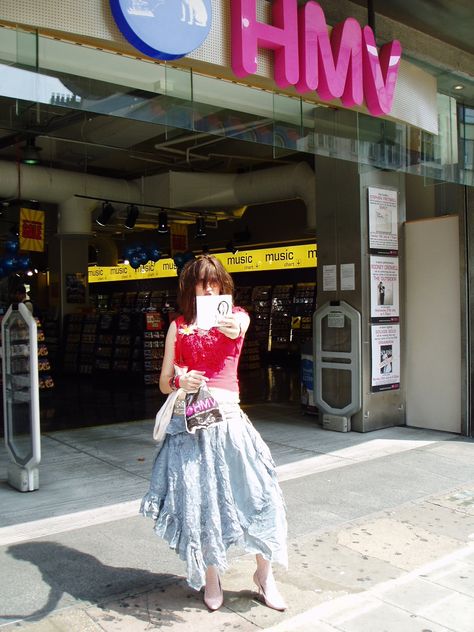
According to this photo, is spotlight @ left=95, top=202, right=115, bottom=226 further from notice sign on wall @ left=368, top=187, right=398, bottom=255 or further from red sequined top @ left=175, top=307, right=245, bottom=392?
red sequined top @ left=175, top=307, right=245, bottom=392

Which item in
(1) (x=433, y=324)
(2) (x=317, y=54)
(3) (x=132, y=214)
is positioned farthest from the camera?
(3) (x=132, y=214)

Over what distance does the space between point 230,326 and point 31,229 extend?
9.45m

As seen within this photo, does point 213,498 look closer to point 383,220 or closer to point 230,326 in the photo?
point 230,326

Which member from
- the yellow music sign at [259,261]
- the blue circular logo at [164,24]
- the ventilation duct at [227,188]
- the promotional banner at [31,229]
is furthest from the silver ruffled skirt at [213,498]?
the yellow music sign at [259,261]

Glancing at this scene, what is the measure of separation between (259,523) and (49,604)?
109 cm

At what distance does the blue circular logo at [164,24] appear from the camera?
4.16 m

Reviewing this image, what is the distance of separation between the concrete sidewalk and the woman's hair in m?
1.41

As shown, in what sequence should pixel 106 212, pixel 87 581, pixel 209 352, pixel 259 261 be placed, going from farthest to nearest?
pixel 259 261 < pixel 106 212 < pixel 87 581 < pixel 209 352

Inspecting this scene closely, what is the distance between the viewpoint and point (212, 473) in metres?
2.78

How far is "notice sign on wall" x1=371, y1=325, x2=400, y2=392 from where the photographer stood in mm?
6863

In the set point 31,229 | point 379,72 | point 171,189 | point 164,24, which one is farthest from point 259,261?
point 164,24

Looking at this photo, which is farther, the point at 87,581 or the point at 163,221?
the point at 163,221

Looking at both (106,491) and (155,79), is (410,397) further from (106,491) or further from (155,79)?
(155,79)

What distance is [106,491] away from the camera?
15.6 feet
